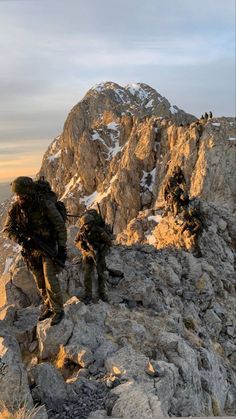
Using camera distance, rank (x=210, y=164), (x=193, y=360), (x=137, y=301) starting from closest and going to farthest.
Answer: (x=193, y=360) < (x=137, y=301) < (x=210, y=164)

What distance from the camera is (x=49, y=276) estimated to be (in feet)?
25.6

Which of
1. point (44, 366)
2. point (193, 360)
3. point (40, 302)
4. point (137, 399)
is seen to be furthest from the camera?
point (40, 302)

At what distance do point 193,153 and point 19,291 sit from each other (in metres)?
50.2

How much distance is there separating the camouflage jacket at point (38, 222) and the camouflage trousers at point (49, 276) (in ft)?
1.33

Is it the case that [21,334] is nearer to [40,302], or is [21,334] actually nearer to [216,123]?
[40,302]

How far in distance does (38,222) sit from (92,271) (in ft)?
9.77

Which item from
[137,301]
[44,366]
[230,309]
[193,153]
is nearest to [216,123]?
[193,153]

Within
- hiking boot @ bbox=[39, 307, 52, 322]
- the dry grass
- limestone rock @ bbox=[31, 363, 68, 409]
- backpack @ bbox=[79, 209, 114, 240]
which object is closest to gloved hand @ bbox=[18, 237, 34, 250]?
hiking boot @ bbox=[39, 307, 52, 322]

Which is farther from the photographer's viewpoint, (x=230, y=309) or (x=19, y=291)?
(x=230, y=309)

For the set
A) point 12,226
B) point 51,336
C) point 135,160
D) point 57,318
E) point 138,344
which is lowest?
A: point 135,160

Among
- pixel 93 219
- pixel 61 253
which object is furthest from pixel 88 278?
pixel 61 253

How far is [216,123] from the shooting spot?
58281 millimetres

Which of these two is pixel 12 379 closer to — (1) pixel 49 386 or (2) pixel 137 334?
(1) pixel 49 386

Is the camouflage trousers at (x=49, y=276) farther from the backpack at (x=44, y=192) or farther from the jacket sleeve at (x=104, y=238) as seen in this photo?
the jacket sleeve at (x=104, y=238)
